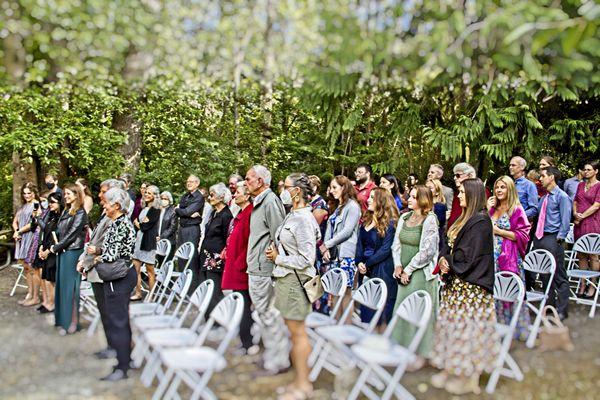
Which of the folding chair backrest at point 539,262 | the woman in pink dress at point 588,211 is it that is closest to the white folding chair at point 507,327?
the folding chair backrest at point 539,262

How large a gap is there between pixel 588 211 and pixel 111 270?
654cm

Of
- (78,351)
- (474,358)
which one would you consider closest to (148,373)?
(78,351)

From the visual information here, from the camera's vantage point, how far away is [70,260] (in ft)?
21.6

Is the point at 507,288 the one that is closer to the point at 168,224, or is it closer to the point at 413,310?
the point at 413,310

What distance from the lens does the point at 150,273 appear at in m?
8.29

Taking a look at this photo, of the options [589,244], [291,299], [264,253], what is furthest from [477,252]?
[589,244]

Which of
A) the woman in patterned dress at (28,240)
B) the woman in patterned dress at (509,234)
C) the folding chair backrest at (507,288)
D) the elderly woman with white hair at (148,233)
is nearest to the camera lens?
the folding chair backrest at (507,288)

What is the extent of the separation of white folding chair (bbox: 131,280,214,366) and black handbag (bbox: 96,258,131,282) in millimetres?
436

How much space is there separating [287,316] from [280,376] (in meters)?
0.71

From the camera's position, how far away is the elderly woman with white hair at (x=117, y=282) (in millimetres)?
5035

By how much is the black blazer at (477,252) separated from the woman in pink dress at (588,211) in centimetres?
391

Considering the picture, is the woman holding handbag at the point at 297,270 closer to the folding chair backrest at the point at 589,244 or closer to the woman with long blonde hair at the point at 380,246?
the woman with long blonde hair at the point at 380,246

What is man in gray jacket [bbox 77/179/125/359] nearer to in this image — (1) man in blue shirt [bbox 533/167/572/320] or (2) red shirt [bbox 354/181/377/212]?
(2) red shirt [bbox 354/181/377/212]

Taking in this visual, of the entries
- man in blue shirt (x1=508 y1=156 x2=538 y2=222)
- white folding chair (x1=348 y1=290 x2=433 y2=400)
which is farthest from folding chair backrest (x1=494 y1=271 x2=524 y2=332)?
man in blue shirt (x1=508 y1=156 x2=538 y2=222)
